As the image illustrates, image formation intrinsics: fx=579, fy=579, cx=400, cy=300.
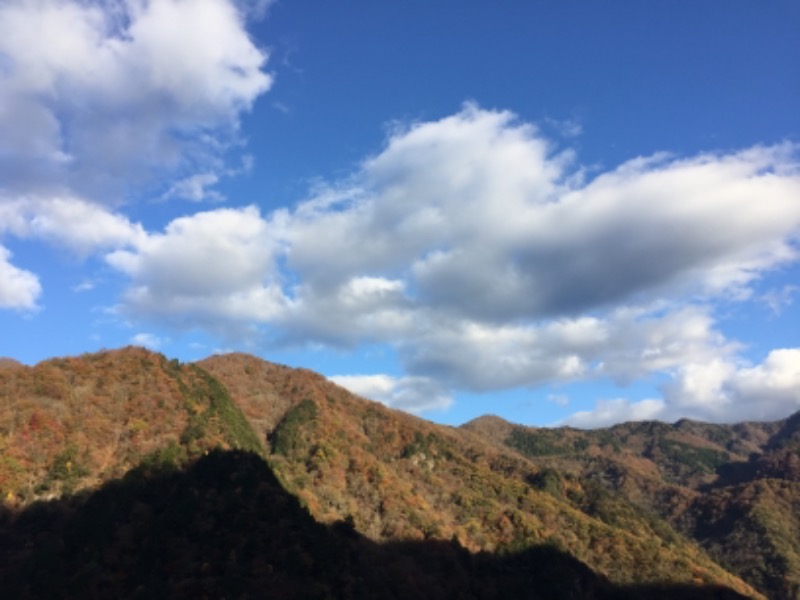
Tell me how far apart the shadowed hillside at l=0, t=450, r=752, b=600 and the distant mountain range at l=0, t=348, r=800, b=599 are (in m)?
0.19

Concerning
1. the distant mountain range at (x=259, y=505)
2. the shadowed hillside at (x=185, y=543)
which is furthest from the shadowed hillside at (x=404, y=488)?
the shadowed hillside at (x=185, y=543)

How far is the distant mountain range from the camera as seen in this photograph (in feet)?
198

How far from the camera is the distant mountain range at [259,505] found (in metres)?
60.3

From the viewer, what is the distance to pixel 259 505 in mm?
69812

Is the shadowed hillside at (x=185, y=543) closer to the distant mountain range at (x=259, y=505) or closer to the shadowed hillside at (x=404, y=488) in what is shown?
the distant mountain range at (x=259, y=505)

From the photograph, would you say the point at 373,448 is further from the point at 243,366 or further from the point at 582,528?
the point at 582,528

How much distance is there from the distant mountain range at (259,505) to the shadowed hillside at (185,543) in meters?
0.19

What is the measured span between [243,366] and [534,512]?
87.6m

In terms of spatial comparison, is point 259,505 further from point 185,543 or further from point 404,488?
point 404,488

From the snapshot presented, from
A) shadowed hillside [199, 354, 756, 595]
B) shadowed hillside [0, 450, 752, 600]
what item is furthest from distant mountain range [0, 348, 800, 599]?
shadowed hillside [199, 354, 756, 595]

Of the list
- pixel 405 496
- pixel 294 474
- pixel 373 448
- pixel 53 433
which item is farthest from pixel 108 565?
pixel 373 448

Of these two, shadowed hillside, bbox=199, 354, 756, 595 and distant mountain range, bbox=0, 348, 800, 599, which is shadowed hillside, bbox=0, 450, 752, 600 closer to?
distant mountain range, bbox=0, 348, 800, 599

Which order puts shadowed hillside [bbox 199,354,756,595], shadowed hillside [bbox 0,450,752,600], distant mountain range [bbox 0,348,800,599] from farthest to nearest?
shadowed hillside [bbox 199,354,756,595], distant mountain range [bbox 0,348,800,599], shadowed hillside [bbox 0,450,752,600]

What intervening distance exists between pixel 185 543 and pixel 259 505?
31.7 feet
